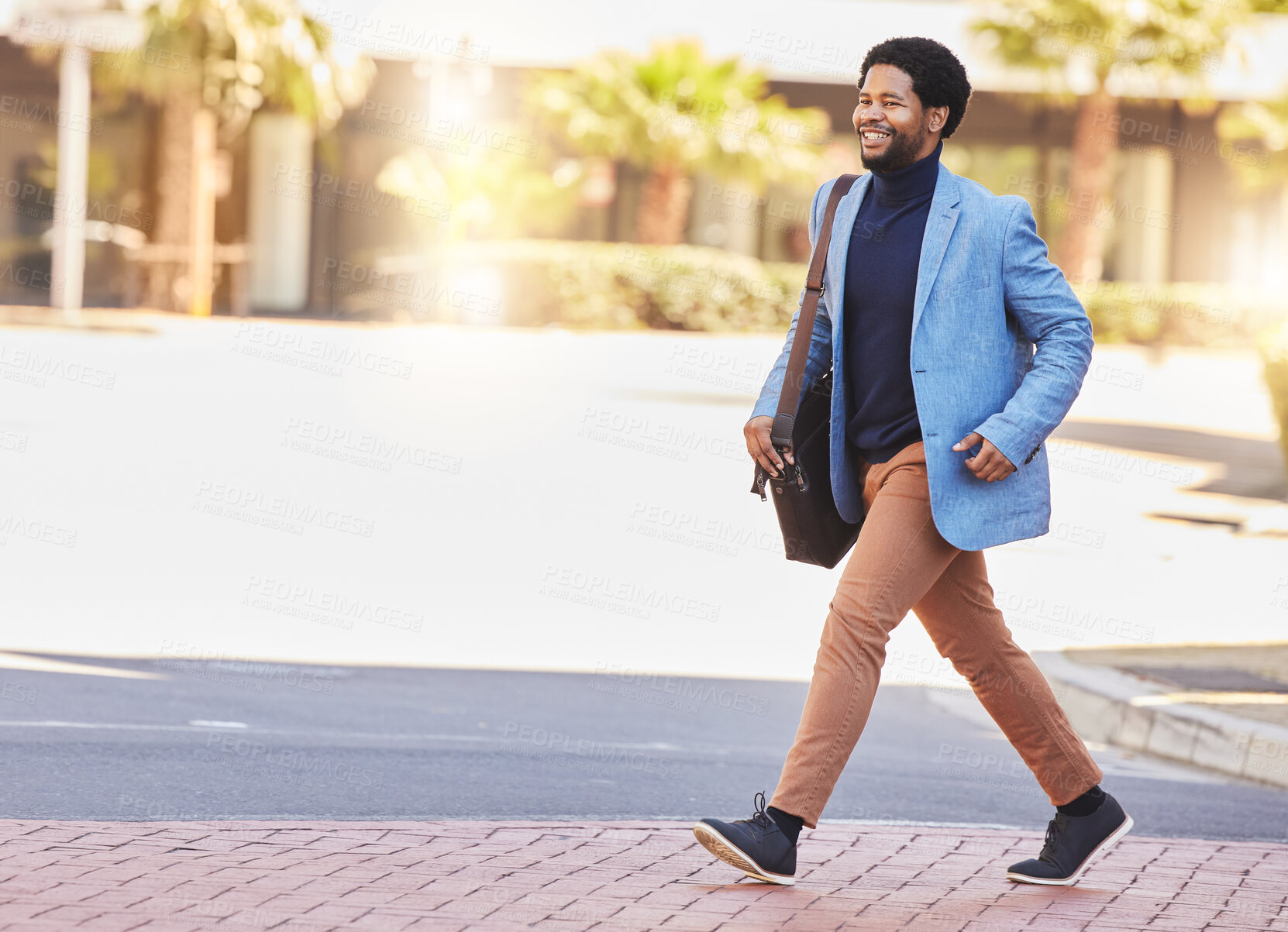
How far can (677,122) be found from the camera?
25.8 metres

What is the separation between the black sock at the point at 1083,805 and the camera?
409 cm

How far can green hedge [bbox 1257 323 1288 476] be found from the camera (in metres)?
12.4

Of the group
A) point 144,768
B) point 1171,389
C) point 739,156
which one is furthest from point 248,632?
point 739,156

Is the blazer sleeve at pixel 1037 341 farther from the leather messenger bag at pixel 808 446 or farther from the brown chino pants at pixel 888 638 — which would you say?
the leather messenger bag at pixel 808 446

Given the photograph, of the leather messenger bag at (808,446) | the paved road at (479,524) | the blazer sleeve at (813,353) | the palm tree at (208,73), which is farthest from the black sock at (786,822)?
the palm tree at (208,73)

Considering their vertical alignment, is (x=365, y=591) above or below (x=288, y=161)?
below

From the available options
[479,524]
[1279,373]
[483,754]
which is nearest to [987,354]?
[483,754]

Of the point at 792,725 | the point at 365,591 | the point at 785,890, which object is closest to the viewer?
the point at 785,890

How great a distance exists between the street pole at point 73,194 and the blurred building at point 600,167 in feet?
11.7

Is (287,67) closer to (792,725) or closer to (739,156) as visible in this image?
(739,156)

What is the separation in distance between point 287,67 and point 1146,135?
1554 cm

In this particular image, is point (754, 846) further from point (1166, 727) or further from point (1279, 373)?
point (1279, 373)

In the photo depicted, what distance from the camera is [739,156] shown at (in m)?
25.8

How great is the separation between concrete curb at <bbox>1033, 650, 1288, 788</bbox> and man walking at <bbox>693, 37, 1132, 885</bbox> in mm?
2188
